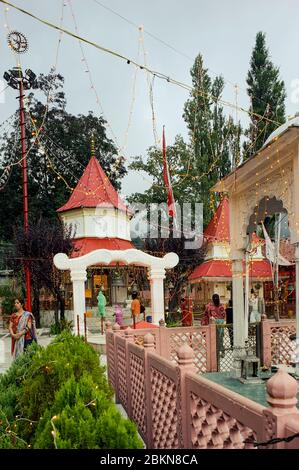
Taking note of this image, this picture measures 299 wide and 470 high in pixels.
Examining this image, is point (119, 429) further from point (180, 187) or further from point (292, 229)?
point (180, 187)

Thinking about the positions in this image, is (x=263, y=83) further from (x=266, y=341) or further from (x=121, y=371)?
(x=121, y=371)

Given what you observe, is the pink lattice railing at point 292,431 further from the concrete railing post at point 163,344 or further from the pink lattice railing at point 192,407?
the concrete railing post at point 163,344

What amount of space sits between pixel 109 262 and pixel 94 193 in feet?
41.3

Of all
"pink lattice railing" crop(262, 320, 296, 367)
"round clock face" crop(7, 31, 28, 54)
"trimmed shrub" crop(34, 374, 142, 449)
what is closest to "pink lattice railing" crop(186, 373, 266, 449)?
"trimmed shrub" crop(34, 374, 142, 449)

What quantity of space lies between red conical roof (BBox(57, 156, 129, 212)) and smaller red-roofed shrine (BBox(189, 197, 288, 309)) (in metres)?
A: 5.74

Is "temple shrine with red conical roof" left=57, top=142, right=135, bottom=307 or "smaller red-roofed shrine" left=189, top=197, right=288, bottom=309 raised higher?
"temple shrine with red conical roof" left=57, top=142, right=135, bottom=307

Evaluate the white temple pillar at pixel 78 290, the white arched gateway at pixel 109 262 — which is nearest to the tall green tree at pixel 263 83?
the white arched gateway at pixel 109 262

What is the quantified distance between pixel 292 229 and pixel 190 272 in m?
19.9

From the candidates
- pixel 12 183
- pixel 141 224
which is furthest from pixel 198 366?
pixel 12 183

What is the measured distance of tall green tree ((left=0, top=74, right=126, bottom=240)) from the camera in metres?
38.2

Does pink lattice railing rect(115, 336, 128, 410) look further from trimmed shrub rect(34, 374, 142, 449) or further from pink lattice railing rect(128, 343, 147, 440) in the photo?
trimmed shrub rect(34, 374, 142, 449)

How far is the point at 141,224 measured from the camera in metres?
33.5

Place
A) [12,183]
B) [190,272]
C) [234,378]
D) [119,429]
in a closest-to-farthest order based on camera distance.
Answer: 1. [119,429]
2. [234,378]
3. [190,272]
4. [12,183]

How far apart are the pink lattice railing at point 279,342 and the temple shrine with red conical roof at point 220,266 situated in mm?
15351
